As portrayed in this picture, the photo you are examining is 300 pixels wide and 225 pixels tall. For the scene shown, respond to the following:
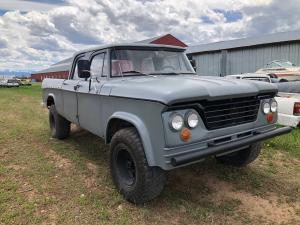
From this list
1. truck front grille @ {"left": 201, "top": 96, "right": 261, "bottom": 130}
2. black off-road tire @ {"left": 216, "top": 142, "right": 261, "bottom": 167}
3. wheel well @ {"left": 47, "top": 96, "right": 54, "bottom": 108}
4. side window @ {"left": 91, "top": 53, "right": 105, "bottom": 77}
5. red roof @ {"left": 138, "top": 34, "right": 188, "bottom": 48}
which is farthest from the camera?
red roof @ {"left": 138, "top": 34, "right": 188, "bottom": 48}

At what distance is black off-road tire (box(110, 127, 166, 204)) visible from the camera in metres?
3.81

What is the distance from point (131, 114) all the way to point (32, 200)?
1728 mm

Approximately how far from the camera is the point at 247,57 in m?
28.0

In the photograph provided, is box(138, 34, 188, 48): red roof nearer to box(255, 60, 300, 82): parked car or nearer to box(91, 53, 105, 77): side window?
box(255, 60, 300, 82): parked car

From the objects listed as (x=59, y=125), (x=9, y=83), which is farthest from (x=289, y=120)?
(x=9, y=83)

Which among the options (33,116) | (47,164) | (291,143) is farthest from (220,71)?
(47,164)

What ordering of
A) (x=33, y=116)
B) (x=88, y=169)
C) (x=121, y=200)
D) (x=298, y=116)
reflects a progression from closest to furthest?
1. (x=121, y=200)
2. (x=88, y=169)
3. (x=298, y=116)
4. (x=33, y=116)

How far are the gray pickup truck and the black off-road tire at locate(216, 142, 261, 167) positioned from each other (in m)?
0.02

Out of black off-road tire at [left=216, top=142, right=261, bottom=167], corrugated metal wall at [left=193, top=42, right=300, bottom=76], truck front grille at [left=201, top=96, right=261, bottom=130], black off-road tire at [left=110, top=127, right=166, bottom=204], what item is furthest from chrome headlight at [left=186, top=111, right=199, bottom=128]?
corrugated metal wall at [left=193, top=42, right=300, bottom=76]

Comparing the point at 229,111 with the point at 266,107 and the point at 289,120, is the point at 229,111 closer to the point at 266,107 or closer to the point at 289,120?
the point at 266,107

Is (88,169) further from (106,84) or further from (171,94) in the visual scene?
(171,94)

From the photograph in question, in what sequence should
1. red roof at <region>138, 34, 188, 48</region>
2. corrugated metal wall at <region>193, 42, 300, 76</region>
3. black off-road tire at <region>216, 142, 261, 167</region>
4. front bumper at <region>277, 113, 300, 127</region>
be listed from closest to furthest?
black off-road tire at <region>216, 142, 261, 167</region>
front bumper at <region>277, 113, 300, 127</region>
corrugated metal wall at <region>193, 42, 300, 76</region>
red roof at <region>138, 34, 188, 48</region>

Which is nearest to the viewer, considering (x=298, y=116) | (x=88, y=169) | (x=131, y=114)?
(x=131, y=114)

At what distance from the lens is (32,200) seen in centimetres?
434
